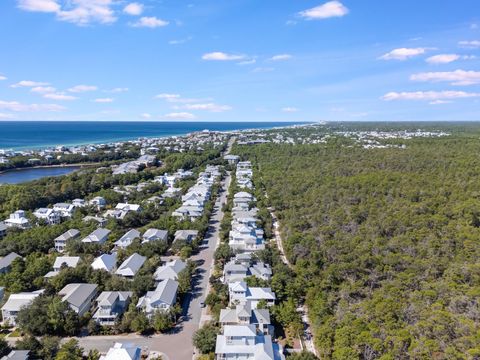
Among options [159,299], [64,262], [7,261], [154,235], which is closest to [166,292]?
[159,299]

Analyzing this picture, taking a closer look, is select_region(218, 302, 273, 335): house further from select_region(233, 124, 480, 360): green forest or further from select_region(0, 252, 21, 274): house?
select_region(0, 252, 21, 274): house

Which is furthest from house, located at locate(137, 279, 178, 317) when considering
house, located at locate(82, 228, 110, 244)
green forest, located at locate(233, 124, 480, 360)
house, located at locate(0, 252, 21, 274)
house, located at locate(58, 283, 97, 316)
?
house, located at locate(0, 252, 21, 274)

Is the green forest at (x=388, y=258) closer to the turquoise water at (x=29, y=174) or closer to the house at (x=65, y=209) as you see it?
the house at (x=65, y=209)

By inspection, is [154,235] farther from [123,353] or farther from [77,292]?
[123,353]

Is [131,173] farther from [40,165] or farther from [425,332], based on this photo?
[425,332]

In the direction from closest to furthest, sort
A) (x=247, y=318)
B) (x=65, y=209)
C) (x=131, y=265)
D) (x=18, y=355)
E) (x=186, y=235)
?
(x=18, y=355)
(x=247, y=318)
(x=131, y=265)
(x=186, y=235)
(x=65, y=209)
